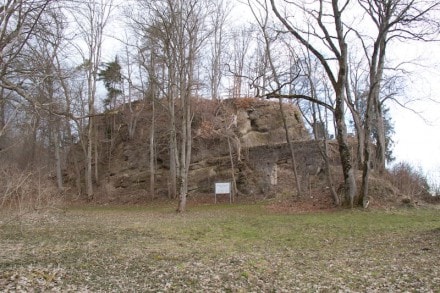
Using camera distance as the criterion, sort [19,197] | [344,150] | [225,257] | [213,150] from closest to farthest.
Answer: [225,257] → [19,197] → [344,150] → [213,150]

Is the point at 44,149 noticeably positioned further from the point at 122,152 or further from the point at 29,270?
the point at 29,270

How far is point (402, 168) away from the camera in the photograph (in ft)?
87.6

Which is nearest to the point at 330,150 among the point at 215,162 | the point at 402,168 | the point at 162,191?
the point at 402,168

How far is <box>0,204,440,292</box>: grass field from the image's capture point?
6.73m

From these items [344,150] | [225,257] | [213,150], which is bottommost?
[225,257]

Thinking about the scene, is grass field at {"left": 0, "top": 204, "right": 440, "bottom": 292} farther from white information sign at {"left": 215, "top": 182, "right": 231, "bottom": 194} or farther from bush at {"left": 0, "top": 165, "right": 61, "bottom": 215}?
white information sign at {"left": 215, "top": 182, "right": 231, "bottom": 194}

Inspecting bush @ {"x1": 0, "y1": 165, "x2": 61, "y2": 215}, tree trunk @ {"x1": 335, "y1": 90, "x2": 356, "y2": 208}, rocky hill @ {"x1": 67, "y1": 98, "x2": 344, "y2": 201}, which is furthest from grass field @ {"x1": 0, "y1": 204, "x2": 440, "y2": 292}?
rocky hill @ {"x1": 67, "y1": 98, "x2": 344, "y2": 201}

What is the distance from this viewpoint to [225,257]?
29.9ft

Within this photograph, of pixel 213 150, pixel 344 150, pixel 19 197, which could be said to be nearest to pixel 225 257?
pixel 19 197

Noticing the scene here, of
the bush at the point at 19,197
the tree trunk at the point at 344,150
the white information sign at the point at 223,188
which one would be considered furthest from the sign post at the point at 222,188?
the bush at the point at 19,197

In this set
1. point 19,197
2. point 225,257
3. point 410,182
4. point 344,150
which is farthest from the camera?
point 410,182

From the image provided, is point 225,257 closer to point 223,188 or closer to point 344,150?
point 344,150

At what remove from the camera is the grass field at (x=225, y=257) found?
673cm

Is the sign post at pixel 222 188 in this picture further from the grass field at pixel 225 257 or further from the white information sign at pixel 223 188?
the grass field at pixel 225 257
